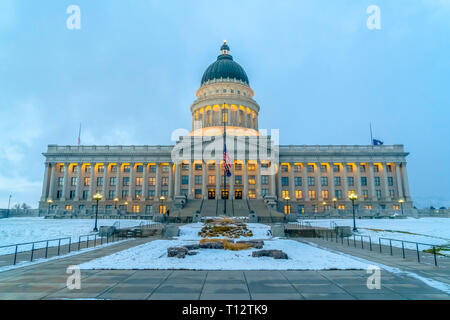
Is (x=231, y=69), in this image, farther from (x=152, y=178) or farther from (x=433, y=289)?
(x=433, y=289)

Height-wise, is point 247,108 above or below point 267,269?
above

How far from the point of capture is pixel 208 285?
830 centimetres

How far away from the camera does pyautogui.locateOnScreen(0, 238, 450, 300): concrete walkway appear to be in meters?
7.19

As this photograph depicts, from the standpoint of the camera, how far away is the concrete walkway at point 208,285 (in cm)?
719

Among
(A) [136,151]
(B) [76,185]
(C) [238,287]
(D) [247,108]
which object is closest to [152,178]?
(A) [136,151]

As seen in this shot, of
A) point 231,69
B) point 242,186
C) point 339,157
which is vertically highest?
point 231,69

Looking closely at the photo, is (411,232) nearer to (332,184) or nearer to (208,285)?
(208,285)

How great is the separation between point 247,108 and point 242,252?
7290cm

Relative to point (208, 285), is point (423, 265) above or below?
below

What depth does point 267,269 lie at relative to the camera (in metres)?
10.6

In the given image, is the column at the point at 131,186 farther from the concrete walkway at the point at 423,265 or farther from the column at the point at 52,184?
the concrete walkway at the point at 423,265

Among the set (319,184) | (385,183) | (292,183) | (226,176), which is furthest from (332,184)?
(226,176)

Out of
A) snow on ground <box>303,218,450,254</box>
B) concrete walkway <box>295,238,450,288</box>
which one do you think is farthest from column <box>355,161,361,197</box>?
concrete walkway <box>295,238,450,288</box>
